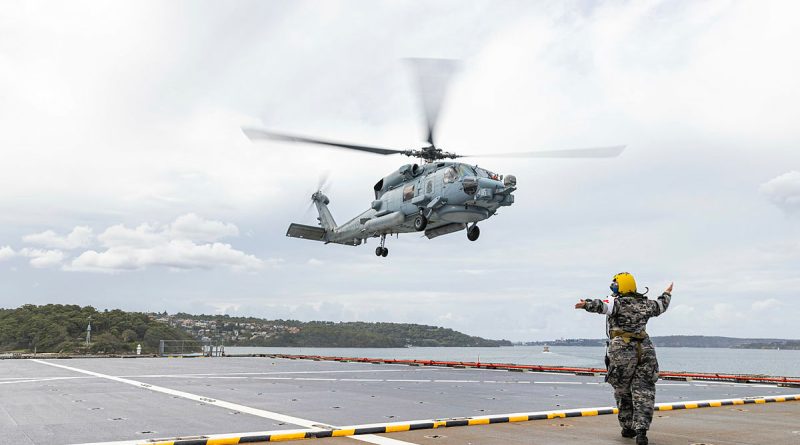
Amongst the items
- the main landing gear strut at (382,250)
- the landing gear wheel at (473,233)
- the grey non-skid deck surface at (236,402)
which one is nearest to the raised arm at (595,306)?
the grey non-skid deck surface at (236,402)

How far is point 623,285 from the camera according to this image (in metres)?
9.04

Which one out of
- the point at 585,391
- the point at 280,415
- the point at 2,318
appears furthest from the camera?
the point at 2,318

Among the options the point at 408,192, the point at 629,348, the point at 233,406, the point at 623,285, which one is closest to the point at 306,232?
the point at 408,192

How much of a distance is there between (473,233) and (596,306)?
22672 millimetres

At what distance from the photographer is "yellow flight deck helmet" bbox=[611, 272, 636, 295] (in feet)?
29.6

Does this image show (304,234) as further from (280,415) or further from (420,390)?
(280,415)

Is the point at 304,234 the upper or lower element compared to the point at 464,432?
upper

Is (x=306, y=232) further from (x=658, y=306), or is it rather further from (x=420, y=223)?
(x=658, y=306)

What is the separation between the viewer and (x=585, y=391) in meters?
17.3

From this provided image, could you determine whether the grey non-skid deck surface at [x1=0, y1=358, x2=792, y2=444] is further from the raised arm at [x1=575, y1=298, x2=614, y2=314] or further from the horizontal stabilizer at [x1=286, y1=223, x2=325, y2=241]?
the horizontal stabilizer at [x1=286, y1=223, x2=325, y2=241]

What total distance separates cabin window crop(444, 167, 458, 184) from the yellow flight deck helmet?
20065mm

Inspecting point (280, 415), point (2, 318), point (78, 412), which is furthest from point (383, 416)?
point (2, 318)

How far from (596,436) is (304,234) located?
32799mm

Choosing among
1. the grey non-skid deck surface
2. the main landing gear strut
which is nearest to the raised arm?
the grey non-skid deck surface
